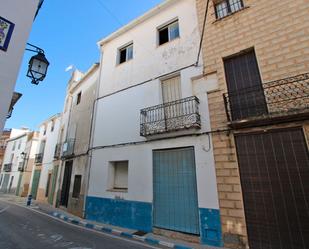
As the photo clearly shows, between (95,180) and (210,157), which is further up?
→ (210,157)

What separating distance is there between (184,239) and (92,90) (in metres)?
10.1

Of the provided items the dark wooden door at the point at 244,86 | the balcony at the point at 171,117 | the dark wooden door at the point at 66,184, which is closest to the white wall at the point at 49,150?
the dark wooden door at the point at 66,184

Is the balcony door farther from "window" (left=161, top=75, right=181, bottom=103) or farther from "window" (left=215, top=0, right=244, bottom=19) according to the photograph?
"window" (left=215, top=0, right=244, bottom=19)

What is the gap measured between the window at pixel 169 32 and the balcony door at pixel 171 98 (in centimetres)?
226

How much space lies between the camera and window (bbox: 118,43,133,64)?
10581mm

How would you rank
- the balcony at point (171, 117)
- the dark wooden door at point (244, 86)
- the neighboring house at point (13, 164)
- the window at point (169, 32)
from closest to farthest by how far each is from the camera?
the dark wooden door at point (244, 86) → the balcony at point (171, 117) → the window at point (169, 32) → the neighboring house at point (13, 164)

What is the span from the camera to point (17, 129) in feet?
108

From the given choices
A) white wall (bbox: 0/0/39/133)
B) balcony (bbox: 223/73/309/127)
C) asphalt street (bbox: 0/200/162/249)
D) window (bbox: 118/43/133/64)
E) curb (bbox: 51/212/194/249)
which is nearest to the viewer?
white wall (bbox: 0/0/39/133)

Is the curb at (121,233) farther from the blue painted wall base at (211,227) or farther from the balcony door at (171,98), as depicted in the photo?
the balcony door at (171,98)

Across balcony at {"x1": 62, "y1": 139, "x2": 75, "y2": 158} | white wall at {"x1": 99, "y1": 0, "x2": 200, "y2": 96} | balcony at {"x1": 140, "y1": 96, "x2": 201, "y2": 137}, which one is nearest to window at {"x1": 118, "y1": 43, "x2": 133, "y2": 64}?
white wall at {"x1": 99, "y1": 0, "x2": 200, "y2": 96}

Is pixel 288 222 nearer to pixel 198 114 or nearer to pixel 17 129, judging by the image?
pixel 198 114

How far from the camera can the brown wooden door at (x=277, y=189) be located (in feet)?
15.5

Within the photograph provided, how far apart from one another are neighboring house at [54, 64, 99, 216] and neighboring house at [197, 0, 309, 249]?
7.42 m

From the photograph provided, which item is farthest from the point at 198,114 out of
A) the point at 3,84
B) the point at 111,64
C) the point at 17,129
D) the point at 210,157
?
the point at 17,129
